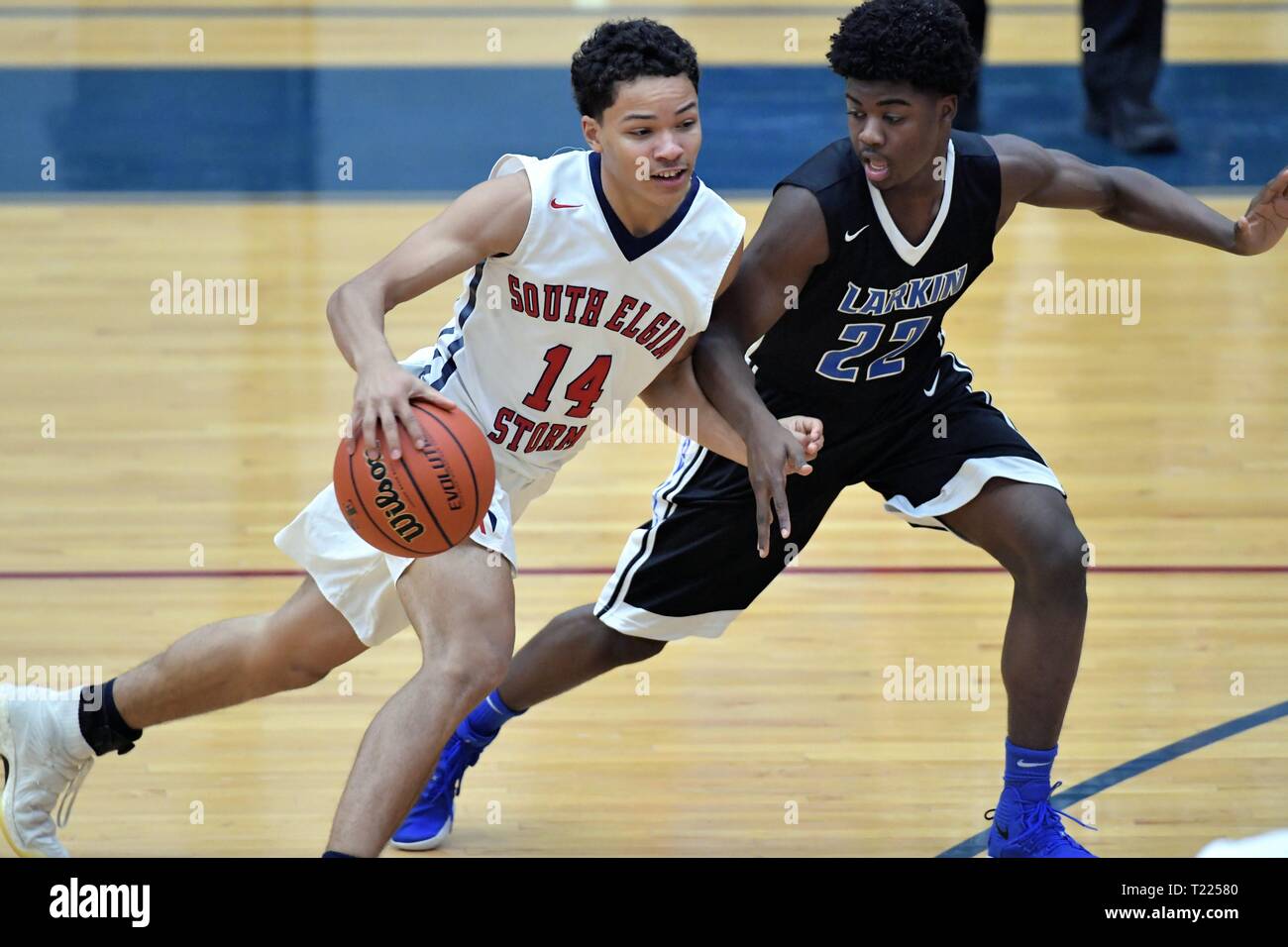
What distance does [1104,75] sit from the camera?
9969 millimetres

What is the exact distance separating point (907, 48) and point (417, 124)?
281 inches

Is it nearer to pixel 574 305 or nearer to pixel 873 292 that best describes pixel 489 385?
pixel 574 305

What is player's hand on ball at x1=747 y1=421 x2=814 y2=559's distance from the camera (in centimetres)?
339

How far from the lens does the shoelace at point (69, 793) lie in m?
3.99

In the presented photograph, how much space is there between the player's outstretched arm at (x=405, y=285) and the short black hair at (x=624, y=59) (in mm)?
223

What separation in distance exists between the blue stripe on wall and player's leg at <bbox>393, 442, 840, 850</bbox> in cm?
528

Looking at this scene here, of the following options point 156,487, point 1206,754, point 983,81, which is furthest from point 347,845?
point 983,81

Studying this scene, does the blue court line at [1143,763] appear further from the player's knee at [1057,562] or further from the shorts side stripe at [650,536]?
the shorts side stripe at [650,536]

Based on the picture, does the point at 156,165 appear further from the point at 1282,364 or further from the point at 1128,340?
the point at 1282,364

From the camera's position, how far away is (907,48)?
360cm
